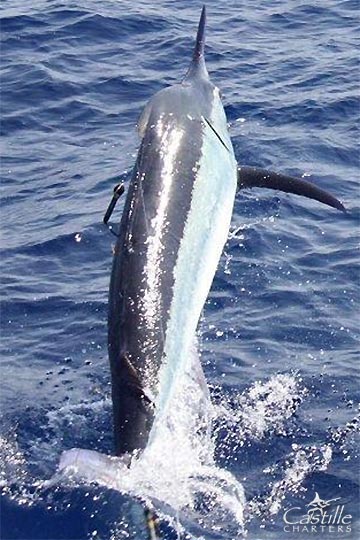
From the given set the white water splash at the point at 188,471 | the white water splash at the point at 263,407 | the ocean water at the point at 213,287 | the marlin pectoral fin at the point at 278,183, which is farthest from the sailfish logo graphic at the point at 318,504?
the marlin pectoral fin at the point at 278,183

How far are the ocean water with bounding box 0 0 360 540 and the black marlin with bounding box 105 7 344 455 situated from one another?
37 cm

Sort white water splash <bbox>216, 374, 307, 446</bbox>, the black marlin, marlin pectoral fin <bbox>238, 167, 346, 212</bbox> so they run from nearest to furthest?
1. the black marlin
2. marlin pectoral fin <bbox>238, 167, 346, 212</bbox>
3. white water splash <bbox>216, 374, 307, 446</bbox>

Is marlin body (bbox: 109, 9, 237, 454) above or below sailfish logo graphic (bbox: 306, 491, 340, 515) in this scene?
above

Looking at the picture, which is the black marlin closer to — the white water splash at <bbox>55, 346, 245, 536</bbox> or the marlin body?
the marlin body

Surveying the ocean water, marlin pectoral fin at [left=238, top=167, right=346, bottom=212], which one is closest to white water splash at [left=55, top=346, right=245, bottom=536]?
the ocean water

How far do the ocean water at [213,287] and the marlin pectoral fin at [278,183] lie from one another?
4.59 feet

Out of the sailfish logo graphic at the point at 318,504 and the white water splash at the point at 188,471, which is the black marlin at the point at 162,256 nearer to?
the white water splash at the point at 188,471

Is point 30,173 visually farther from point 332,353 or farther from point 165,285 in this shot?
point 165,285

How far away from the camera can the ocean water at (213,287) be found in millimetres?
6434

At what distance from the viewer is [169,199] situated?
4.86m

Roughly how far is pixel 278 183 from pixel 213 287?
10.7 ft

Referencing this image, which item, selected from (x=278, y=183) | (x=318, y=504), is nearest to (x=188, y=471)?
(x=318, y=504)

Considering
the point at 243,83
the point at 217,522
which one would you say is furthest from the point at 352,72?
the point at 217,522

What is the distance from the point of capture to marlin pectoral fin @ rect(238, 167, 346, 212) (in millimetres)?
5922
